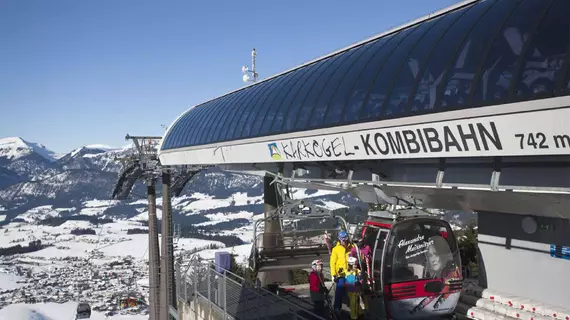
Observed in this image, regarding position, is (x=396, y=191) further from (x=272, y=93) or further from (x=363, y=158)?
(x=272, y=93)

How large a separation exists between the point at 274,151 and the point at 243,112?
431 cm

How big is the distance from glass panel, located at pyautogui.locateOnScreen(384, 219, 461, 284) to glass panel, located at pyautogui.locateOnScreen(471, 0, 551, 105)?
2876 mm

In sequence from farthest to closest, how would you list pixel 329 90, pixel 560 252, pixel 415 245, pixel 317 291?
pixel 329 90 < pixel 317 291 < pixel 415 245 < pixel 560 252

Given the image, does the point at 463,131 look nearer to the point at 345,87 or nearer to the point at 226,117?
the point at 345,87

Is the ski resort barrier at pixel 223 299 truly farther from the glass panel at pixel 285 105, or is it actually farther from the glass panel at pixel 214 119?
the glass panel at pixel 214 119

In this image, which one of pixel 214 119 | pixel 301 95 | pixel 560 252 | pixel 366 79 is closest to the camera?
pixel 560 252

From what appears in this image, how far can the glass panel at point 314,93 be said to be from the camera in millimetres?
13789

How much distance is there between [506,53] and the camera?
8.39 m

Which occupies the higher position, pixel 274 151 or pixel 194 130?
pixel 194 130

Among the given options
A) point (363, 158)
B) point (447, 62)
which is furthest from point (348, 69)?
point (447, 62)

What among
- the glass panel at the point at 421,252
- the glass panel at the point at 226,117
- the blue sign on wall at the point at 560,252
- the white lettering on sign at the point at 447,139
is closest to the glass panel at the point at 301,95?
the white lettering on sign at the point at 447,139

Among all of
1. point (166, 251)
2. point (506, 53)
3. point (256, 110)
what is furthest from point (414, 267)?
point (166, 251)

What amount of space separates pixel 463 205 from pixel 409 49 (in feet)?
12.1

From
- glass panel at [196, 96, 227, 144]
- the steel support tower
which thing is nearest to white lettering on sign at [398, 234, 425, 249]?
glass panel at [196, 96, 227, 144]
